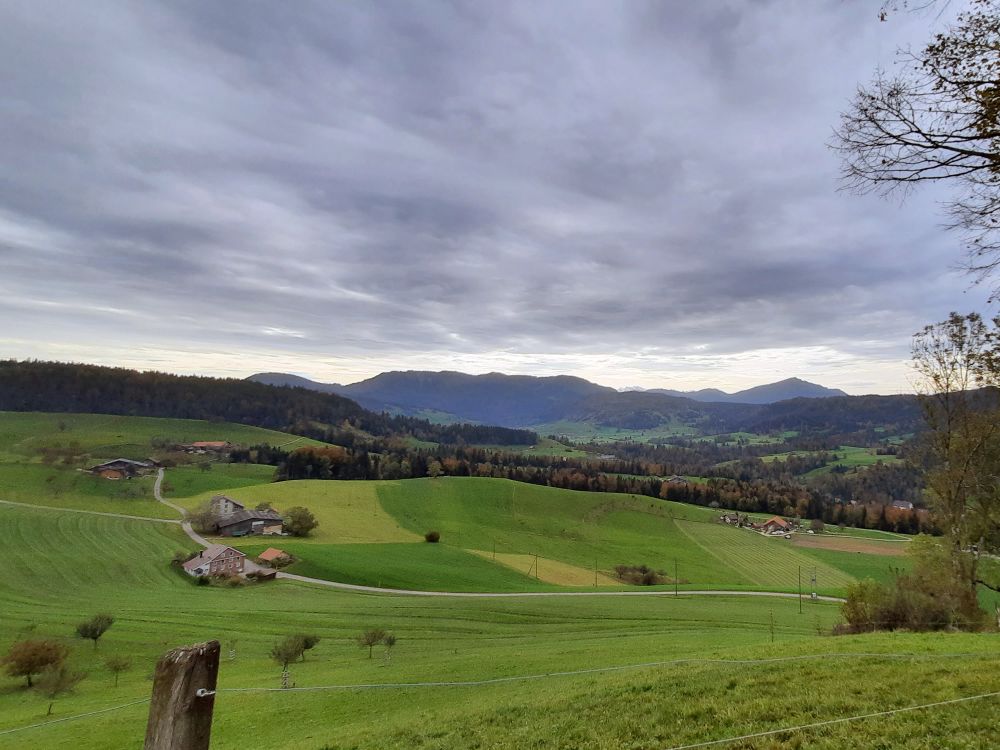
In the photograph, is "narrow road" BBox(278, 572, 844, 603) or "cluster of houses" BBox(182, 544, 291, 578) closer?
"narrow road" BBox(278, 572, 844, 603)

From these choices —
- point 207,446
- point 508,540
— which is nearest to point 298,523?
point 508,540

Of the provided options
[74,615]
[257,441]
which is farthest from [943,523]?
[257,441]

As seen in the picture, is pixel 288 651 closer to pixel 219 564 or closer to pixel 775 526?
pixel 219 564

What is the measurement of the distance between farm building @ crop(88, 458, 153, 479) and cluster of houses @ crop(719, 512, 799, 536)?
123 metres

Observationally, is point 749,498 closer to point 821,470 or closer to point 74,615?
point 821,470

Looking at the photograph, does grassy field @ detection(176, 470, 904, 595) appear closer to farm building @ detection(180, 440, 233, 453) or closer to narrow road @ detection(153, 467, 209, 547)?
narrow road @ detection(153, 467, 209, 547)

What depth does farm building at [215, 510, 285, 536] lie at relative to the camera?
70125 mm

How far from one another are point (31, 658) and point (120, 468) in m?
96.6

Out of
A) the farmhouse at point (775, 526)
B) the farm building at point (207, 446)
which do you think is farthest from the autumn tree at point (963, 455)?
the farm building at point (207, 446)

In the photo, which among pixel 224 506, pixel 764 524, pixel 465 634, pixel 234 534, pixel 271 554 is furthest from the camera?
pixel 764 524

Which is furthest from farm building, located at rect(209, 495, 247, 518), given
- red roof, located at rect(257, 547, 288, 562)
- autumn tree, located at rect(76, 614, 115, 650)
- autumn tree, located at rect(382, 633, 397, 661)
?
autumn tree, located at rect(382, 633, 397, 661)

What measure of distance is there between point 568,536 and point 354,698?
70081mm

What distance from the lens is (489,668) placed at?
1995cm

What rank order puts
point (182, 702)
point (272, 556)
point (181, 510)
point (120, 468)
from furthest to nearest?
point (120, 468)
point (181, 510)
point (272, 556)
point (182, 702)
